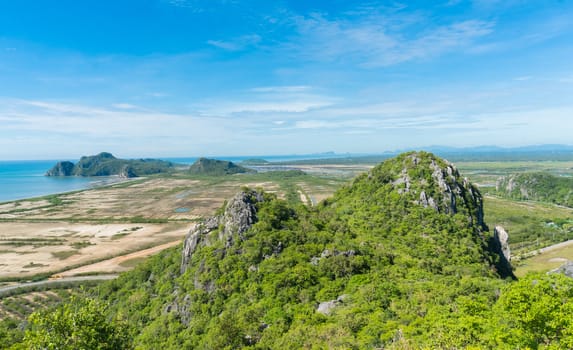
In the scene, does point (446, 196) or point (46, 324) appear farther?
point (446, 196)

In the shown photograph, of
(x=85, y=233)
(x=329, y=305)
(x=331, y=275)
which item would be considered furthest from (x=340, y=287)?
(x=85, y=233)

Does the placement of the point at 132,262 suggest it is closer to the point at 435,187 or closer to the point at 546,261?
the point at 435,187

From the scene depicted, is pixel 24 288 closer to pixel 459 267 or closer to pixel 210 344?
pixel 210 344

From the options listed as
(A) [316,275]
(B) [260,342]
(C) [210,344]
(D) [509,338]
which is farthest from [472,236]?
(C) [210,344]

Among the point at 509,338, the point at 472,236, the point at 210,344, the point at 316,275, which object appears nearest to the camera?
the point at 509,338

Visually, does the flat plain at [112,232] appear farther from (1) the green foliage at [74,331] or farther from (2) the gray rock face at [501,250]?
(1) the green foliage at [74,331]

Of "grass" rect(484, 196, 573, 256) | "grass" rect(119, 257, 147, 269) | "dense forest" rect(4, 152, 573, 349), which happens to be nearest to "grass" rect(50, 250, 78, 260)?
"grass" rect(119, 257, 147, 269)

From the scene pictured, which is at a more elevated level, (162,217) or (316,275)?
(316,275)

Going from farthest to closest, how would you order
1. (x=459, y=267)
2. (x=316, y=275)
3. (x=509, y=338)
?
1. (x=459, y=267)
2. (x=316, y=275)
3. (x=509, y=338)

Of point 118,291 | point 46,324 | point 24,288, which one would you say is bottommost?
point 24,288
